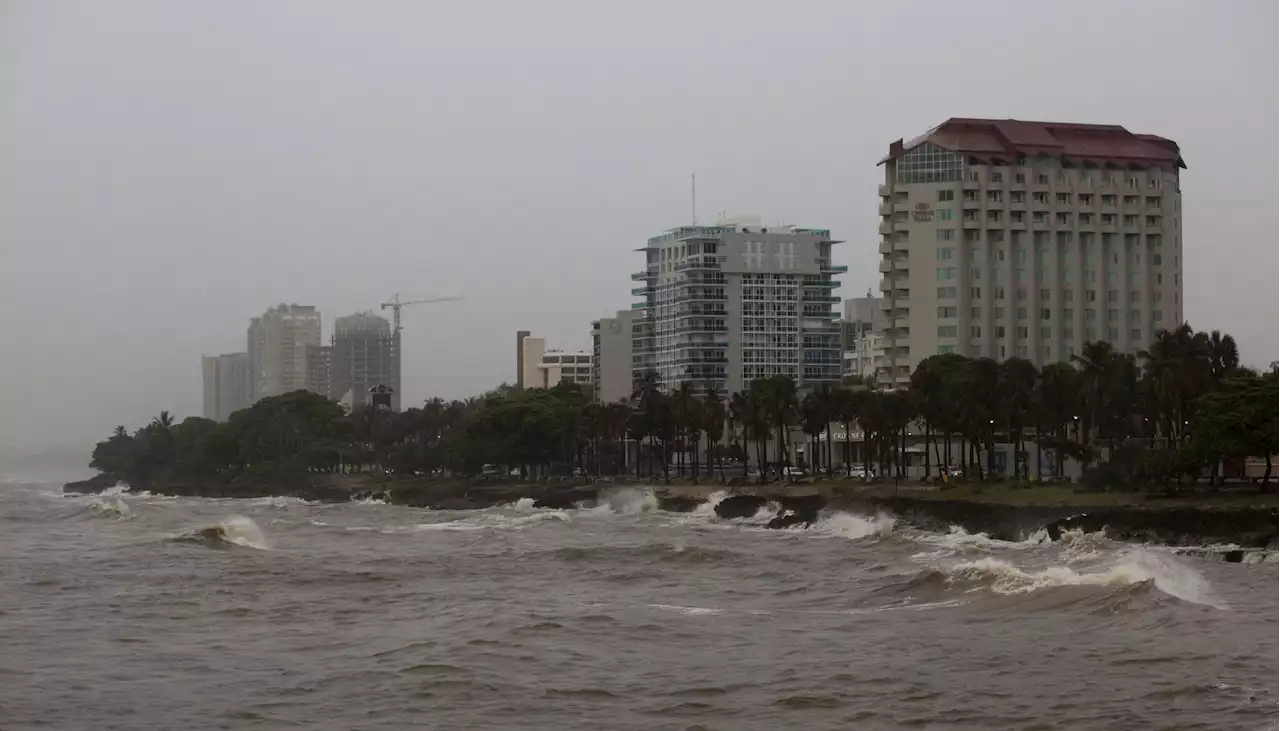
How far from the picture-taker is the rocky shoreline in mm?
65000

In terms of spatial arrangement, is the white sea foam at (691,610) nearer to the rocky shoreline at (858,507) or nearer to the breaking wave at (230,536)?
the rocky shoreline at (858,507)

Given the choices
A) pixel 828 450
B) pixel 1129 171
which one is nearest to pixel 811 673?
pixel 828 450

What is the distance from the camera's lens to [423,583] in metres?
50.2

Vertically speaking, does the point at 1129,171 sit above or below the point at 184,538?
above

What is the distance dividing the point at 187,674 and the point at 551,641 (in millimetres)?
8193

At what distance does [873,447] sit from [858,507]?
44.2 meters

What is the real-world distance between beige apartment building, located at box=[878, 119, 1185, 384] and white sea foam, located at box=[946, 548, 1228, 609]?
92.9 metres

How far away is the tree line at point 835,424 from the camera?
90.0m

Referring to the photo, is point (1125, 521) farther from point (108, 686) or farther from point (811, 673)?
point (108, 686)

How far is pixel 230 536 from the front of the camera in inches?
2813

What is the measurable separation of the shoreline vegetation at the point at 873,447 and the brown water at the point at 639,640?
17420 millimetres

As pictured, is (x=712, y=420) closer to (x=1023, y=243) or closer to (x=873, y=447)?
(x=873, y=447)

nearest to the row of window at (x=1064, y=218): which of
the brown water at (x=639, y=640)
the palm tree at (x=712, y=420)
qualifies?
the palm tree at (x=712, y=420)

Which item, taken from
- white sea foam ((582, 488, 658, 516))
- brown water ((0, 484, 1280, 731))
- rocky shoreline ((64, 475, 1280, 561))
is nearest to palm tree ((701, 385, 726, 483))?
rocky shoreline ((64, 475, 1280, 561))
